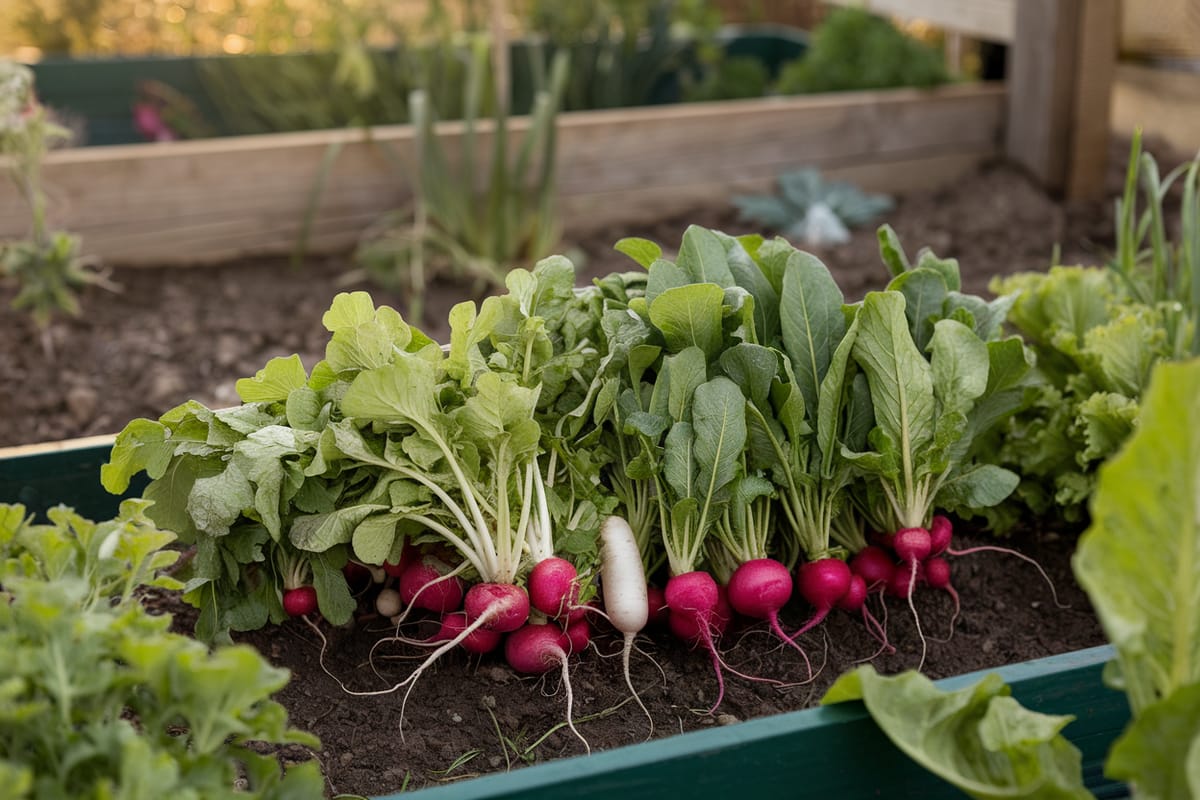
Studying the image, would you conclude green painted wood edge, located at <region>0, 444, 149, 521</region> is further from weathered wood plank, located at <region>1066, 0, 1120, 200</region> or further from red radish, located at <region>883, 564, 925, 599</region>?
weathered wood plank, located at <region>1066, 0, 1120, 200</region>

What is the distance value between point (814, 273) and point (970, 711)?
0.62 meters

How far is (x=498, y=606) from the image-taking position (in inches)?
54.6

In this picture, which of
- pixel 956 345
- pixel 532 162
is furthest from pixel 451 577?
pixel 532 162

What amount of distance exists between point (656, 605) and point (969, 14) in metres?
3.12

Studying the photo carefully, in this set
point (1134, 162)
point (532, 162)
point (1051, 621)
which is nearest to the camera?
point (1051, 621)

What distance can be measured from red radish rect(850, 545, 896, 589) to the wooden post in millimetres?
2386

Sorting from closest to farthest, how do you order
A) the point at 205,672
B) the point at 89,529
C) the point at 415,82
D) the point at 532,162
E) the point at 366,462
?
the point at 205,672, the point at 89,529, the point at 366,462, the point at 532,162, the point at 415,82

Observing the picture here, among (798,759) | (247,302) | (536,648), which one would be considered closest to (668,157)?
(247,302)

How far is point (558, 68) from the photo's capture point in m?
3.11

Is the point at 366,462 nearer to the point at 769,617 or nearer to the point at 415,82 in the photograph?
the point at 769,617

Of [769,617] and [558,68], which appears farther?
[558,68]

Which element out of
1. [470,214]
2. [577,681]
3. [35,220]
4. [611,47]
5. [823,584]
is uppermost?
[611,47]

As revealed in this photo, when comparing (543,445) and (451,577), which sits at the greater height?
(543,445)

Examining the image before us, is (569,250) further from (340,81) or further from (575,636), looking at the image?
(575,636)
